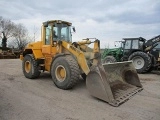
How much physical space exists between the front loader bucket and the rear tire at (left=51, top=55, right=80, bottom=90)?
784mm

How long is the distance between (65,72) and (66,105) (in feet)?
4.93

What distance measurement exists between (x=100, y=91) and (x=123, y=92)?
996 mm

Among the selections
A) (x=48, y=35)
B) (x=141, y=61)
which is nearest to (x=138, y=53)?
(x=141, y=61)

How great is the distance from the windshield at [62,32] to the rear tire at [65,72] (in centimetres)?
112

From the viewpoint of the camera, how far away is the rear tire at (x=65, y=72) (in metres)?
6.12

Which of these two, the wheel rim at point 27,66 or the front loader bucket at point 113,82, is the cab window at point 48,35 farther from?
the front loader bucket at point 113,82

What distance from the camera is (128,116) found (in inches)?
170

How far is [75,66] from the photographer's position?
617cm

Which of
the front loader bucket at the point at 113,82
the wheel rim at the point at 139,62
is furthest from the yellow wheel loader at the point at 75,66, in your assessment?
the wheel rim at the point at 139,62

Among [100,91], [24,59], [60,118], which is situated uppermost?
[24,59]

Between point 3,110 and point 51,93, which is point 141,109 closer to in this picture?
point 51,93

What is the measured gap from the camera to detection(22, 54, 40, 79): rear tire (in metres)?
7.91

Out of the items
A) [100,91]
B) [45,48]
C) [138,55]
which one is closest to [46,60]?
[45,48]

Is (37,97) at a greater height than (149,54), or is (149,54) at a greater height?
(149,54)
